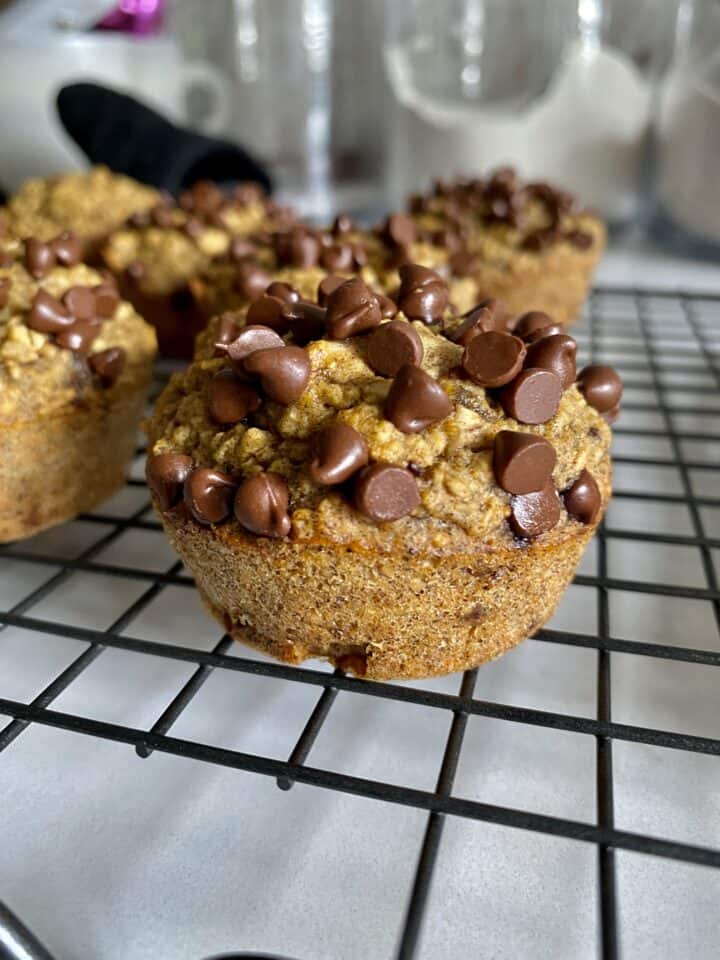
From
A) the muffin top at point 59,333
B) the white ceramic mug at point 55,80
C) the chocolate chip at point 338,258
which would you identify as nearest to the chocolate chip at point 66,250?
the muffin top at point 59,333

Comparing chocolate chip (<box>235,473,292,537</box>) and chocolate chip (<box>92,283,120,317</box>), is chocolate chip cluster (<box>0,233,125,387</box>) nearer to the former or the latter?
chocolate chip (<box>92,283,120,317</box>)

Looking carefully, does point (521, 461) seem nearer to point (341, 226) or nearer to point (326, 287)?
point (326, 287)

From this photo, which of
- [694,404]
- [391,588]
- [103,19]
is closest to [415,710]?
[391,588]

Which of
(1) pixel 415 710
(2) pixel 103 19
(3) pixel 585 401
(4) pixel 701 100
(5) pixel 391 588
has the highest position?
(2) pixel 103 19

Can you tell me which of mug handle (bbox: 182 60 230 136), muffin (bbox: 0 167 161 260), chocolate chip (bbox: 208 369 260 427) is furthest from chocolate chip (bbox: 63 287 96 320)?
mug handle (bbox: 182 60 230 136)

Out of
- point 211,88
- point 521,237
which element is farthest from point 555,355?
point 211,88

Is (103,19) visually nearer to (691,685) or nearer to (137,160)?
(137,160)

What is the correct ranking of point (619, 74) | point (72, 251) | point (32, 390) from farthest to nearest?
point (619, 74), point (72, 251), point (32, 390)
